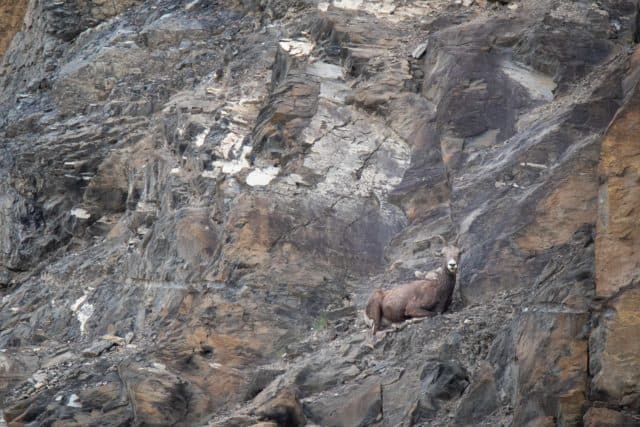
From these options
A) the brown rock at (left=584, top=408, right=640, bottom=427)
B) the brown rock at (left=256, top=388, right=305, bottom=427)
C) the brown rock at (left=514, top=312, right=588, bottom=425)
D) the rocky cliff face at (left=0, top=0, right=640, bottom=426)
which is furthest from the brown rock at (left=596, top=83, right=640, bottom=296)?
the brown rock at (left=256, top=388, right=305, bottom=427)

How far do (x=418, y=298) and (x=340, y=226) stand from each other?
279cm

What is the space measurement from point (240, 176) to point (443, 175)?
10.8 ft

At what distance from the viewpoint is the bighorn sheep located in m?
13.1

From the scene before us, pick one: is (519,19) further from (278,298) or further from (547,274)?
(547,274)

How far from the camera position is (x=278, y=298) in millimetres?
15477

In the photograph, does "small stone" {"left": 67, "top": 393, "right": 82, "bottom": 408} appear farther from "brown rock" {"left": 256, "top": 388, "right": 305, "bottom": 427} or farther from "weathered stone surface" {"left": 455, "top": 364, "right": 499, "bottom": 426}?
"weathered stone surface" {"left": 455, "top": 364, "right": 499, "bottom": 426}

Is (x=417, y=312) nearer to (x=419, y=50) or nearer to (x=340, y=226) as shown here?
(x=340, y=226)

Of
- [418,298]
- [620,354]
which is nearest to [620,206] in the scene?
[620,354]

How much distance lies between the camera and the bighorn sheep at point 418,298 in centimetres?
1307

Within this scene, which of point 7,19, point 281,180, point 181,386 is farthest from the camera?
point 7,19

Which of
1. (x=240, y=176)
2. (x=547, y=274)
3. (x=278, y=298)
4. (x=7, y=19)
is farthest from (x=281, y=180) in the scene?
(x=7, y=19)

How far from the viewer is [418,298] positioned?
13328 mm

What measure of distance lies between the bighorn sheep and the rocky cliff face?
205 mm

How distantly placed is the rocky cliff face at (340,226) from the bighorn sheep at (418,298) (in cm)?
21
